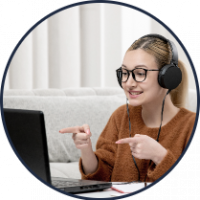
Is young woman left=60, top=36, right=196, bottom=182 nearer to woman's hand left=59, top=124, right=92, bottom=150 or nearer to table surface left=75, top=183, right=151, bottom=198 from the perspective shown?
woman's hand left=59, top=124, right=92, bottom=150

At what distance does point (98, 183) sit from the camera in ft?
2.56

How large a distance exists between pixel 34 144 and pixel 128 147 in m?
0.37

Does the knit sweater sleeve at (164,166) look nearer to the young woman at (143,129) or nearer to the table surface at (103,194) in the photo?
the young woman at (143,129)

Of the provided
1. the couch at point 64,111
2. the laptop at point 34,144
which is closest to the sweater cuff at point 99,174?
the laptop at point 34,144

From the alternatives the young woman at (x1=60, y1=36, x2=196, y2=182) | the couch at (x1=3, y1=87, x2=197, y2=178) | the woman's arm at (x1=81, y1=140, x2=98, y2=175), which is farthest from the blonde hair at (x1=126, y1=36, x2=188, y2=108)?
the couch at (x1=3, y1=87, x2=197, y2=178)

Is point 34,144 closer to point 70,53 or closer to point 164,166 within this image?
point 164,166

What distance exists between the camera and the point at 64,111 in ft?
4.40

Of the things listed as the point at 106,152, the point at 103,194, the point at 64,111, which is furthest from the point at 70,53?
the point at 103,194

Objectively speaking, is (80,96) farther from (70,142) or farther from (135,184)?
(135,184)

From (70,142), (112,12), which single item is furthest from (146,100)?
(70,142)

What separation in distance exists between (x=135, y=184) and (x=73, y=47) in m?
0.76

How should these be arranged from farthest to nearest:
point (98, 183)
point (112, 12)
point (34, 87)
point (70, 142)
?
point (34, 87) → point (70, 142) → point (112, 12) → point (98, 183)

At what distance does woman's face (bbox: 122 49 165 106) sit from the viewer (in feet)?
2.76

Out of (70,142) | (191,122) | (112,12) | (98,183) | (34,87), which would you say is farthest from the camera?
(34,87)
